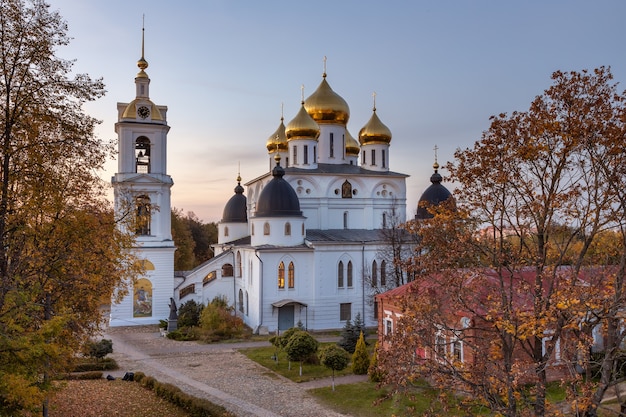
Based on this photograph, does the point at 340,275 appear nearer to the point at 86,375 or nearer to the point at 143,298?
the point at 143,298

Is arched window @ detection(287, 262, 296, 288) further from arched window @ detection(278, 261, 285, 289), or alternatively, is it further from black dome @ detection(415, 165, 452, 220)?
→ black dome @ detection(415, 165, 452, 220)

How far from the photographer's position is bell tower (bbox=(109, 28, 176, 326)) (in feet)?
101

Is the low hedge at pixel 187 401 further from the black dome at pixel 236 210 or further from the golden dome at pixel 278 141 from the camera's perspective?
the golden dome at pixel 278 141

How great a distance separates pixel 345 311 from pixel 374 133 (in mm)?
14585

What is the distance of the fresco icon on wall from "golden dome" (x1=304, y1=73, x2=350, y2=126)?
55.1ft

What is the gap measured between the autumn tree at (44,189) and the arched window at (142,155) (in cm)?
2006

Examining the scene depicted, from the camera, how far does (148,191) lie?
1226 inches

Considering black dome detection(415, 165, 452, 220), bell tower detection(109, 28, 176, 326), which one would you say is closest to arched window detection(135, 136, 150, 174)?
bell tower detection(109, 28, 176, 326)

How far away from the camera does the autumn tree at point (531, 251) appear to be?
7.79m

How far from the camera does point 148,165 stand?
32.1 m

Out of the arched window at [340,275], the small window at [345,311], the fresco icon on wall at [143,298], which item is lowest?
the small window at [345,311]

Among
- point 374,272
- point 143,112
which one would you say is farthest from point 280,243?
point 143,112

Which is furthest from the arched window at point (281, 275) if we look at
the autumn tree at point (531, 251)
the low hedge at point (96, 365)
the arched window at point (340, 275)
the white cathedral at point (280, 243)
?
the autumn tree at point (531, 251)

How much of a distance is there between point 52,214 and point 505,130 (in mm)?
9240
